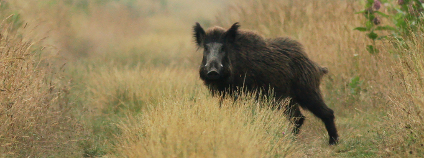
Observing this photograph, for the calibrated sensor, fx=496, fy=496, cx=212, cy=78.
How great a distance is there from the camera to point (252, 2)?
12.1m

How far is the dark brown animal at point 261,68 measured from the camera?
6.23 metres

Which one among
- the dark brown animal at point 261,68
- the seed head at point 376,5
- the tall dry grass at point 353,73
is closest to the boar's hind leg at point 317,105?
the dark brown animal at point 261,68

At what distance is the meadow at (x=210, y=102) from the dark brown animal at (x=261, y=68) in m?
0.26

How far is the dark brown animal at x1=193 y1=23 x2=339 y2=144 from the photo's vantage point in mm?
6234

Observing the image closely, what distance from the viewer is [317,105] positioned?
21.7 ft

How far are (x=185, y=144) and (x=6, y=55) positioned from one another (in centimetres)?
265

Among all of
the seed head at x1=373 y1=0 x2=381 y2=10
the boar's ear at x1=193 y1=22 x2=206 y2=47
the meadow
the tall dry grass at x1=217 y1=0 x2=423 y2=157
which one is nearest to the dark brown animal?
the boar's ear at x1=193 y1=22 x2=206 y2=47

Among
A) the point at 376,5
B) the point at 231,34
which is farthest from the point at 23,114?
the point at 376,5

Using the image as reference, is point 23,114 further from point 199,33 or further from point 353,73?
point 353,73

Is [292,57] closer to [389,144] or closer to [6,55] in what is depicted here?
[389,144]

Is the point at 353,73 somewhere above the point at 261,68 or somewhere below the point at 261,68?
below

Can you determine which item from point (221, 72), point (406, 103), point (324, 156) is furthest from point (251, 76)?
point (406, 103)

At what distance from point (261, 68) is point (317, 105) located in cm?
95

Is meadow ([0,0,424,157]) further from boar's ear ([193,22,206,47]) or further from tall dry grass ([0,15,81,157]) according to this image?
boar's ear ([193,22,206,47])
